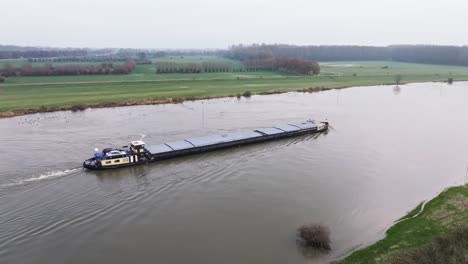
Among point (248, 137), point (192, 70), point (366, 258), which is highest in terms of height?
point (192, 70)

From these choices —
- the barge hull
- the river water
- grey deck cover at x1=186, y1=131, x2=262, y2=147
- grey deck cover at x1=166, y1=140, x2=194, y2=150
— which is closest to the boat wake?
the river water

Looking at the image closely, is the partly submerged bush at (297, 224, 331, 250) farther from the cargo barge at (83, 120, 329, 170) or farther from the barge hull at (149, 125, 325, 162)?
the cargo barge at (83, 120, 329, 170)

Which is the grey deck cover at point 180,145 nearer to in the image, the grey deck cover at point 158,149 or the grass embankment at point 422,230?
the grey deck cover at point 158,149

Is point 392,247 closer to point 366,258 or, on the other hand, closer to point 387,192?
point 366,258

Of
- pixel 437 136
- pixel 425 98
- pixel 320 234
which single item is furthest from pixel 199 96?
pixel 320 234

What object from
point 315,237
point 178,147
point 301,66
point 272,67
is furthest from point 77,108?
point 272,67
